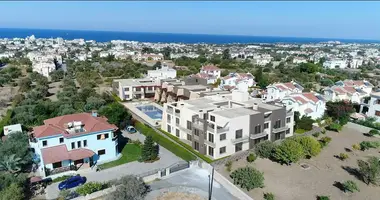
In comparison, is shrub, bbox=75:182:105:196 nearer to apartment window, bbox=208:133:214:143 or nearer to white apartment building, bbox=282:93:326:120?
apartment window, bbox=208:133:214:143

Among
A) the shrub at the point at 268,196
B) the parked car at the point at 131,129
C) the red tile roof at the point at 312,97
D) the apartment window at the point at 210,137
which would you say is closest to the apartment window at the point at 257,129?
the apartment window at the point at 210,137

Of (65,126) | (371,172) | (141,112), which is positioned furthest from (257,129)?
(141,112)

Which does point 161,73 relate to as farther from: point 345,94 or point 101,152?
point 101,152

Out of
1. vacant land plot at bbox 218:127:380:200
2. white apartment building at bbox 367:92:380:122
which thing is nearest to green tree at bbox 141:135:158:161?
vacant land plot at bbox 218:127:380:200

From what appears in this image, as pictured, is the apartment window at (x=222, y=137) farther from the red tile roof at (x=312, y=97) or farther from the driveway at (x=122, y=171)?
the red tile roof at (x=312, y=97)

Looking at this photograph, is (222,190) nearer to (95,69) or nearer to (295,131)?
(295,131)

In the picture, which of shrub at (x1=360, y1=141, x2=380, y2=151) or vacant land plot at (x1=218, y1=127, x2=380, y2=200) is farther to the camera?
shrub at (x1=360, y1=141, x2=380, y2=151)

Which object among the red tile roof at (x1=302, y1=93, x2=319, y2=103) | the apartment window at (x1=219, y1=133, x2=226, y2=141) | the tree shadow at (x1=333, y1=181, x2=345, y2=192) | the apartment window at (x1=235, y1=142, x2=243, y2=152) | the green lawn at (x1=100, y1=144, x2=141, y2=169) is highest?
the red tile roof at (x1=302, y1=93, x2=319, y2=103)

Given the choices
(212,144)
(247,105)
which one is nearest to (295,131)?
(247,105)
